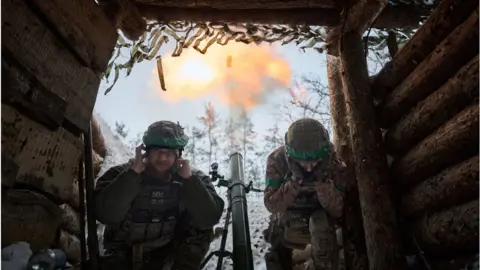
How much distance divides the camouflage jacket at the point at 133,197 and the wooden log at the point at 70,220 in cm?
22

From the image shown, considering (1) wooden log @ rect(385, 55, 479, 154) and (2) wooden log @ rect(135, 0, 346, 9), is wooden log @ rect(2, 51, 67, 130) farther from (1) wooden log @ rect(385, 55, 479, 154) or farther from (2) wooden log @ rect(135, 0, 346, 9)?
(1) wooden log @ rect(385, 55, 479, 154)

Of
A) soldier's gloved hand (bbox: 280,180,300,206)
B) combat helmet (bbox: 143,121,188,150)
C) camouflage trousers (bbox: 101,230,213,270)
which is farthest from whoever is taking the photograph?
combat helmet (bbox: 143,121,188,150)

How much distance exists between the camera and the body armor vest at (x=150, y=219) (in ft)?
13.7

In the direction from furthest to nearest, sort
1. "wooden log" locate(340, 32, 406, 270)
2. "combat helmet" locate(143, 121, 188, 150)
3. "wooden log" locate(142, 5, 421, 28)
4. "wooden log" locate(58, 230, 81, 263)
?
"wooden log" locate(142, 5, 421, 28) < "combat helmet" locate(143, 121, 188, 150) < "wooden log" locate(340, 32, 406, 270) < "wooden log" locate(58, 230, 81, 263)

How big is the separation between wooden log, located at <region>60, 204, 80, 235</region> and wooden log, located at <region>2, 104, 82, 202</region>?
0.46 m

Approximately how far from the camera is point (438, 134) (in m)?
3.29

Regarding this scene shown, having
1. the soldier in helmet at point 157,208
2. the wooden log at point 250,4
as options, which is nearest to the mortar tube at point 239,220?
the soldier in helmet at point 157,208

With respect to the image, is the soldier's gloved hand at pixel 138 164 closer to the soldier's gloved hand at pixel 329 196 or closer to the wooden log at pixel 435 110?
the soldier's gloved hand at pixel 329 196

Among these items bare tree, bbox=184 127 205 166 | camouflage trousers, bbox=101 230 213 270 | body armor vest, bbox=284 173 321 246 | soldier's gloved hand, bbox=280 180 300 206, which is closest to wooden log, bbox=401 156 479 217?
body armor vest, bbox=284 173 321 246

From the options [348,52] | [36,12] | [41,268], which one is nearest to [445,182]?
[348,52]

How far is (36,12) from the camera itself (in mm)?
2820

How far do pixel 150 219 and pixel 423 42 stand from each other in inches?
118

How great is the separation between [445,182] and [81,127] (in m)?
2.89

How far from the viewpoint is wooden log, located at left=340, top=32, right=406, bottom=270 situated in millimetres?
3648
